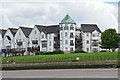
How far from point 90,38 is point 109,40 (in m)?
6.34

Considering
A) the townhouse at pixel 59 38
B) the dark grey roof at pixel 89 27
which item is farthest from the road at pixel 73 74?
the dark grey roof at pixel 89 27

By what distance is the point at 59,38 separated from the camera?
68562 millimetres

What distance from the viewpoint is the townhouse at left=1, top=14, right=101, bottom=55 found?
Result: 66875mm

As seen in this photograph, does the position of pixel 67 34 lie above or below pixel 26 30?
below

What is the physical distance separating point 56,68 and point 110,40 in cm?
3748

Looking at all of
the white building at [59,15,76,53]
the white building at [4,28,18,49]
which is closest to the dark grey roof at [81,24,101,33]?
the white building at [59,15,76,53]

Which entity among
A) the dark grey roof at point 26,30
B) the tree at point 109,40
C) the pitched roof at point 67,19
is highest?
the pitched roof at point 67,19

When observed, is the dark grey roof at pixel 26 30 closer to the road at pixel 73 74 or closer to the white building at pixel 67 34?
the white building at pixel 67 34

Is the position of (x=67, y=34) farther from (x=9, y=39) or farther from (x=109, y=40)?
(x=9, y=39)

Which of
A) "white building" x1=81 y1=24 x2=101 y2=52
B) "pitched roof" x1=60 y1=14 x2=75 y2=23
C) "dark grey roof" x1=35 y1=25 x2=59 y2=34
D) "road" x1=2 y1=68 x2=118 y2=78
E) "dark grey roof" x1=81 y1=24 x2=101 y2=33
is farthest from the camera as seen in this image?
"dark grey roof" x1=81 y1=24 x2=101 y2=33

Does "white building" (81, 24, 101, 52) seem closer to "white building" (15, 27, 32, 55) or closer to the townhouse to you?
the townhouse

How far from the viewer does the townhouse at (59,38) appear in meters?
66.9

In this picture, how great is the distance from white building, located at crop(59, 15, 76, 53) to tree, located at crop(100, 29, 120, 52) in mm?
9566

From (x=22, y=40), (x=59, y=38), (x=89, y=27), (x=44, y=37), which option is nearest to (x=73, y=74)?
(x=59, y=38)
